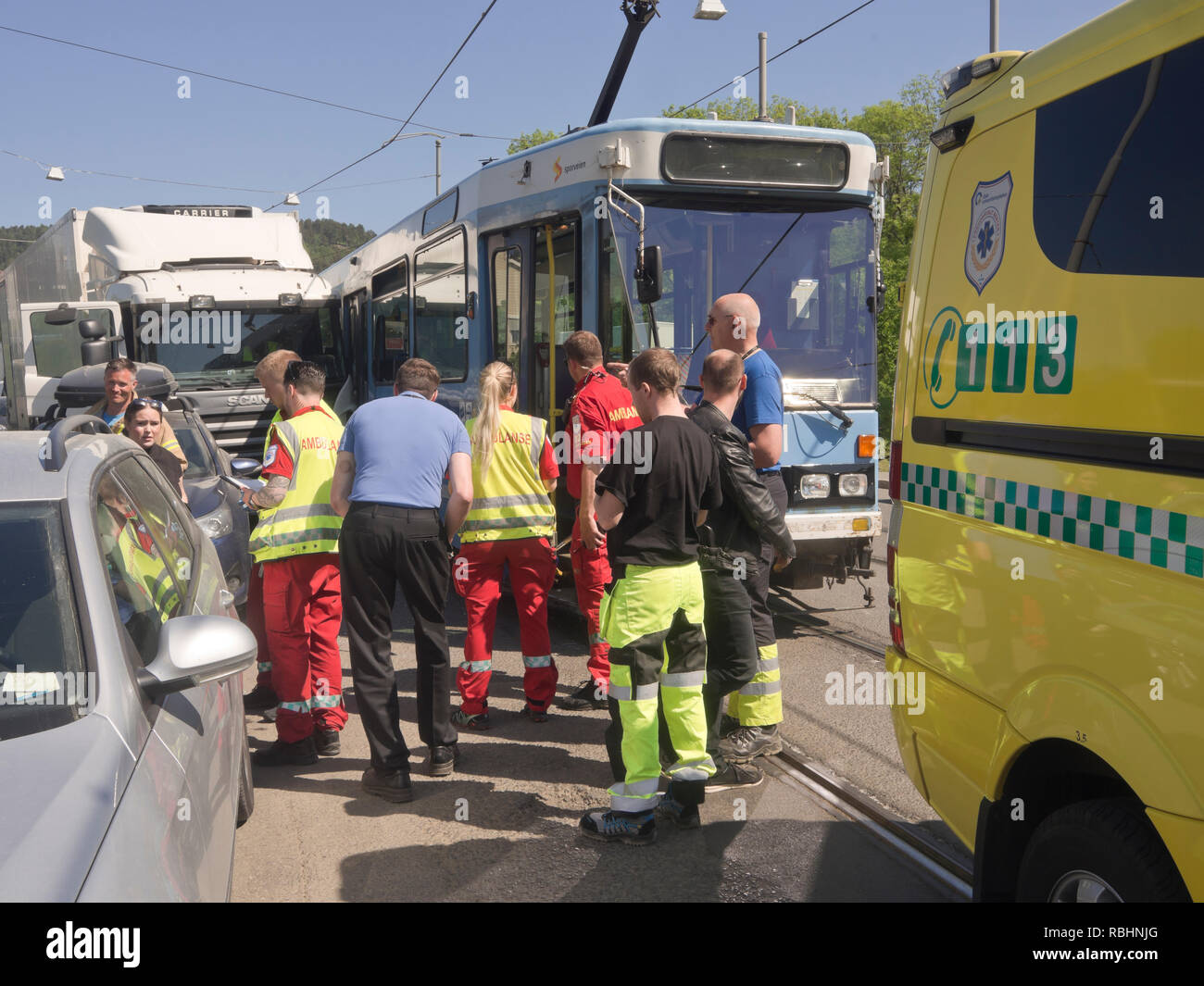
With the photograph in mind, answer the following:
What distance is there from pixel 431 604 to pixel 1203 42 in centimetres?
363

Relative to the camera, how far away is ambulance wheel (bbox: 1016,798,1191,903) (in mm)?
2135

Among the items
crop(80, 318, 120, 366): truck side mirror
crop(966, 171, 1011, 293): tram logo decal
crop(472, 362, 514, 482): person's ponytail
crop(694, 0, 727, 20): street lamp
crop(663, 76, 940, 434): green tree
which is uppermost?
crop(663, 76, 940, 434): green tree

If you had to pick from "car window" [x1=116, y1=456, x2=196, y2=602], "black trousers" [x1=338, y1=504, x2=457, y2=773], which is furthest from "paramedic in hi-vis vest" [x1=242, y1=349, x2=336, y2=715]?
"car window" [x1=116, y1=456, x2=196, y2=602]

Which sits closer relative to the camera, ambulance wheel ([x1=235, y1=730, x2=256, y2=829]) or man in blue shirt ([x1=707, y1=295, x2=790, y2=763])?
ambulance wheel ([x1=235, y1=730, x2=256, y2=829])

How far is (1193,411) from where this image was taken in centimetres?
204

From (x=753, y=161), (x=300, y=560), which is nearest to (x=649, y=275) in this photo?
(x=753, y=161)

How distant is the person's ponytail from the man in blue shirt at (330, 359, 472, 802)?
74 cm

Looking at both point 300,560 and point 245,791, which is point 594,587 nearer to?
point 300,560

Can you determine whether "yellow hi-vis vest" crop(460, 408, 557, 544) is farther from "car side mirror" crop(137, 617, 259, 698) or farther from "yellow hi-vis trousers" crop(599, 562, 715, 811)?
"car side mirror" crop(137, 617, 259, 698)

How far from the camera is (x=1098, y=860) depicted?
2281 mm

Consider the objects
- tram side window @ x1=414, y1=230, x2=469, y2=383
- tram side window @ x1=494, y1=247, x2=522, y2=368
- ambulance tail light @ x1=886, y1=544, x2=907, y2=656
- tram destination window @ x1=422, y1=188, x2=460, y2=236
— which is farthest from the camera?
tram destination window @ x1=422, y1=188, x2=460, y2=236

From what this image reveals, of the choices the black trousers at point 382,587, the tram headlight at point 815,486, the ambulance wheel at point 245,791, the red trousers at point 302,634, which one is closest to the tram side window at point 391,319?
the tram headlight at point 815,486

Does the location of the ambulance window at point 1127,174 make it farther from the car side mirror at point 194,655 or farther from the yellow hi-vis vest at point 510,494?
the yellow hi-vis vest at point 510,494
